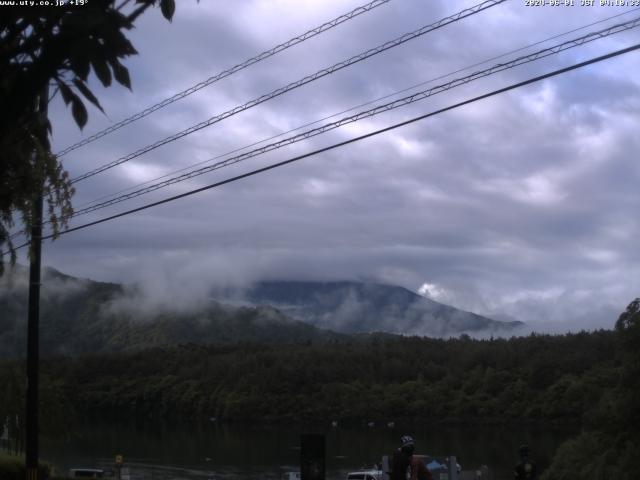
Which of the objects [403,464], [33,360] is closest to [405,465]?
[403,464]

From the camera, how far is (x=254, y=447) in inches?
3250

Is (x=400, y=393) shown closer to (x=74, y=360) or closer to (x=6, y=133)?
(x=74, y=360)

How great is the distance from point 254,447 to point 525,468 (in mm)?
72052

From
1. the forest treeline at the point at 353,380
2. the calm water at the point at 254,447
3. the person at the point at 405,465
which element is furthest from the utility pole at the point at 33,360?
the forest treeline at the point at 353,380

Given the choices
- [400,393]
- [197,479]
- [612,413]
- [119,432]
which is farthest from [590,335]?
[612,413]

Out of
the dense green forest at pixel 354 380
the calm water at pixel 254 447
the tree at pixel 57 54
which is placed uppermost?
the tree at pixel 57 54

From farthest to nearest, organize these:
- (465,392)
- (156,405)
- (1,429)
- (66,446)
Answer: (156,405), (465,392), (66,446), (1,429)

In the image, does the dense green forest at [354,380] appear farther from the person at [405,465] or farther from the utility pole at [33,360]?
the person at [405,465]

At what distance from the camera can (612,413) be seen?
976 inches

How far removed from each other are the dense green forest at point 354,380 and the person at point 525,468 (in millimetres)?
72482

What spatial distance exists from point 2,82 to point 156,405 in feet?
386

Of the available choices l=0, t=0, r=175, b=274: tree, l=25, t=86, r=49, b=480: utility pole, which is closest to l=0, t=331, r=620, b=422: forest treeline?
l=25, t=86, r=49, b=480: utility pole

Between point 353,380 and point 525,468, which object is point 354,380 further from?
point 525,468

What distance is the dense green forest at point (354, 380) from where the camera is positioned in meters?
96.2
